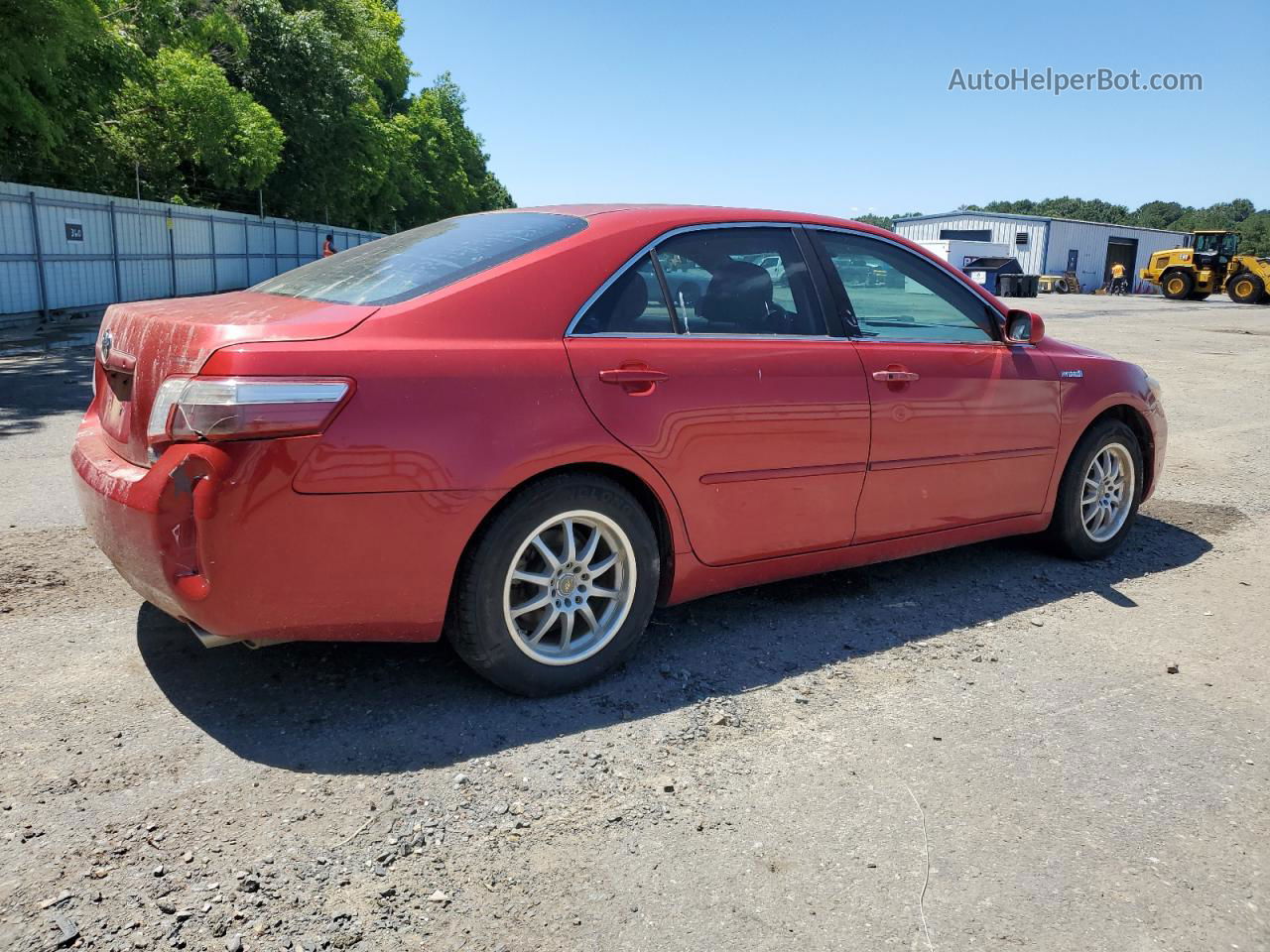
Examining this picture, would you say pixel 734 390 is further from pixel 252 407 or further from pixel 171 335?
pixel 171 335

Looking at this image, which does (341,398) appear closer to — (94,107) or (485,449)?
(485,449)

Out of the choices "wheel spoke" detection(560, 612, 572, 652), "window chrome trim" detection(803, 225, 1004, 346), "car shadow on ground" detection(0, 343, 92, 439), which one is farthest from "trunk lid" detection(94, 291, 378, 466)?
"car shadow on ground" detection(0, 343, 92, 439)

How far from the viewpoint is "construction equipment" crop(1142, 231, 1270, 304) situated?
42.5 meters

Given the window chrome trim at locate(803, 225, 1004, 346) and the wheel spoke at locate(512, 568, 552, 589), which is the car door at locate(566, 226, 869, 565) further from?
the wheel spoke at locate(512, 568, 552, 589)

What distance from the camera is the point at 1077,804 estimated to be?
2.85m

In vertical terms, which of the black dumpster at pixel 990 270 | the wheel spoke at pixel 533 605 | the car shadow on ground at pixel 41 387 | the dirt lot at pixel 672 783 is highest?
the black dumpster at pixel 990 270

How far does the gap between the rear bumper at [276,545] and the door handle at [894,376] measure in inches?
70.2

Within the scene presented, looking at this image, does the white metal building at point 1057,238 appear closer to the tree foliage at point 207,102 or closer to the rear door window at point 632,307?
the tree foliage at point 207,102

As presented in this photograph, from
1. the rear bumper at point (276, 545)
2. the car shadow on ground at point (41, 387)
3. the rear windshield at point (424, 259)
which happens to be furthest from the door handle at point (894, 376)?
the car shadow on ground at point (41, 387)

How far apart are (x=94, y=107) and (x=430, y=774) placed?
19.8 m

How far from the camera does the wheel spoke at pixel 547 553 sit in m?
3.21

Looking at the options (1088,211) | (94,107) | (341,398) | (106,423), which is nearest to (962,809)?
(341,398)

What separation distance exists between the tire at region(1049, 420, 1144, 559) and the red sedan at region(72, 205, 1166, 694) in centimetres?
44

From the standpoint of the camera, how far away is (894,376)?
405cm
